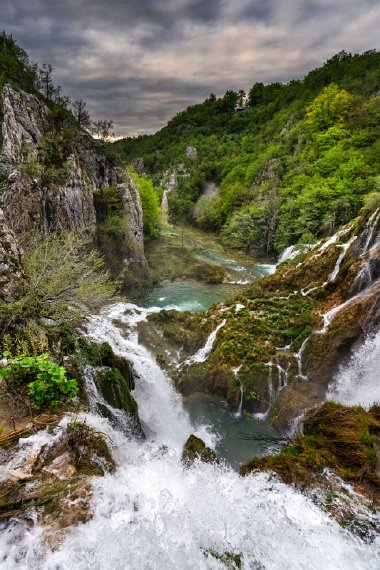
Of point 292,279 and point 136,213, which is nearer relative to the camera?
point 292,279

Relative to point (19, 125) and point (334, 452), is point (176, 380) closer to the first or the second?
point (334, 452)

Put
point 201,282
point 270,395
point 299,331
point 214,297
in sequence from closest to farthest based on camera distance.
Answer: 1. point 270,395
2. point 299,331
3. point 214,297
4. point 201,282

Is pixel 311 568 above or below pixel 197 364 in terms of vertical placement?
above

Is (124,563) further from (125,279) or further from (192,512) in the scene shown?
(125,279)

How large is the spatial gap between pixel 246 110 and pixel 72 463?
405 feet

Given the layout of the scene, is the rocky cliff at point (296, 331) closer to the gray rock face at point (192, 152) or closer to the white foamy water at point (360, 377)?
the white foamy water at point (360, 377)

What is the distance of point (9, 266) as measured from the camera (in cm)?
1044

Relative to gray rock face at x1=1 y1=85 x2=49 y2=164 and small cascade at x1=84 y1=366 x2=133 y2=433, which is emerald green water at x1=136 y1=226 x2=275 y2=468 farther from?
gray rock face at x1=1 y1=85 x2=49 y2=164

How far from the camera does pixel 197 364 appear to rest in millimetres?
15844

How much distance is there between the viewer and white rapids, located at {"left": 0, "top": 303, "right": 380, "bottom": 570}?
380 cm

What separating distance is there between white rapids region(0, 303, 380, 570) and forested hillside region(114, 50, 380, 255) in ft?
93.9

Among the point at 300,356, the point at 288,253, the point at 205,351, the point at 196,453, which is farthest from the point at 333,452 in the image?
the point at 288,253

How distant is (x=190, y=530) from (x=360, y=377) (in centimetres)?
1035

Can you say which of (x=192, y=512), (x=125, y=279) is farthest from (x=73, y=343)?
(x=125, y=279)
